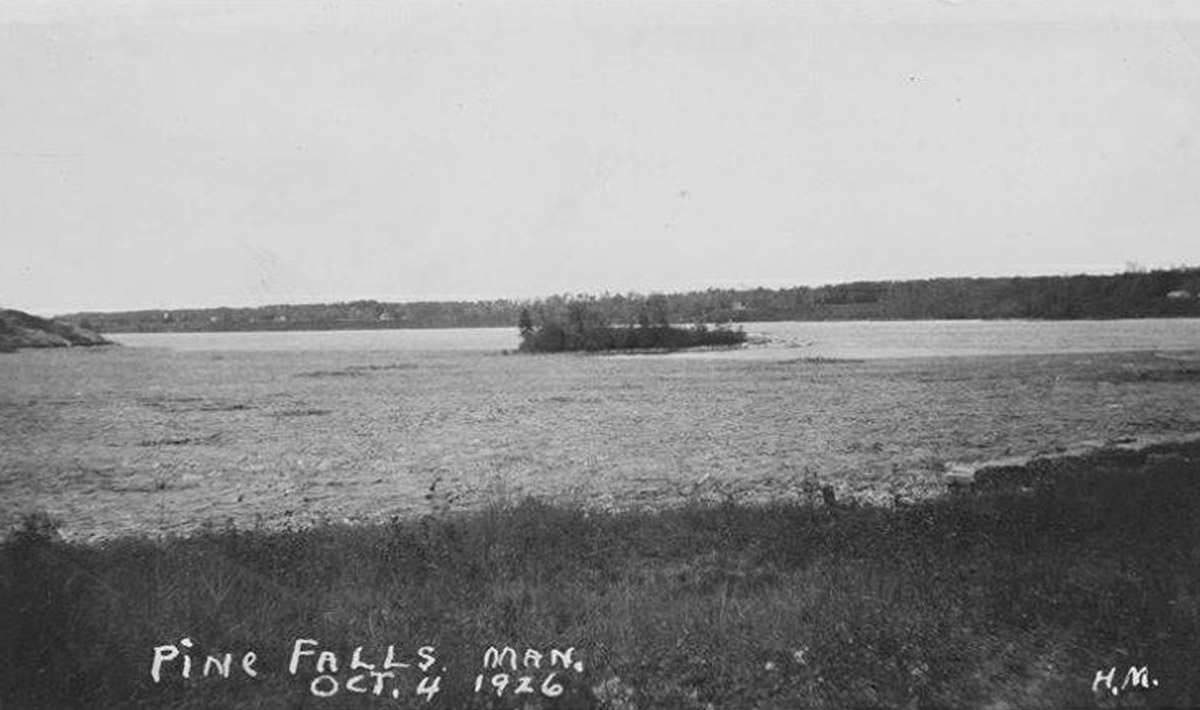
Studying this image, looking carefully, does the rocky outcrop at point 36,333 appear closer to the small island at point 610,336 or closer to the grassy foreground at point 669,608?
the small island at point 610,336

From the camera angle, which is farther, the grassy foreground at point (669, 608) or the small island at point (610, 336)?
the small island at point (610, 336)

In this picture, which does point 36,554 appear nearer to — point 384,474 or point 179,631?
point 179,631

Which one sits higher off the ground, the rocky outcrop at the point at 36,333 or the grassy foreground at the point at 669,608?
the rocky outcrop at the point at 36,333

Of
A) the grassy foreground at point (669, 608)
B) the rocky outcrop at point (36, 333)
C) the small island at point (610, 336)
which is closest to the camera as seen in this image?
the grassy foreground at point (669, 608)

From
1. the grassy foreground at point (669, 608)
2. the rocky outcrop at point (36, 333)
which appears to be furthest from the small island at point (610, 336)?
the grassy foreground at point (669, 608)

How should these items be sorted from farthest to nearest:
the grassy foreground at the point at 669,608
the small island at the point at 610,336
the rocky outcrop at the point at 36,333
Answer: the rocky outcrop at the point at 36,333, the small island at the point at 610,336, the grassy foreground at the point at 669,608

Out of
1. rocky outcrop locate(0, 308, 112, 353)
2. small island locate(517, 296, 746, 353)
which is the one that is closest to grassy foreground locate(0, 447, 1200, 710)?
small island locate(517, 296, 746, 353)

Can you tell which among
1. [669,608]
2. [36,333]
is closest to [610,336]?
[36,333]
